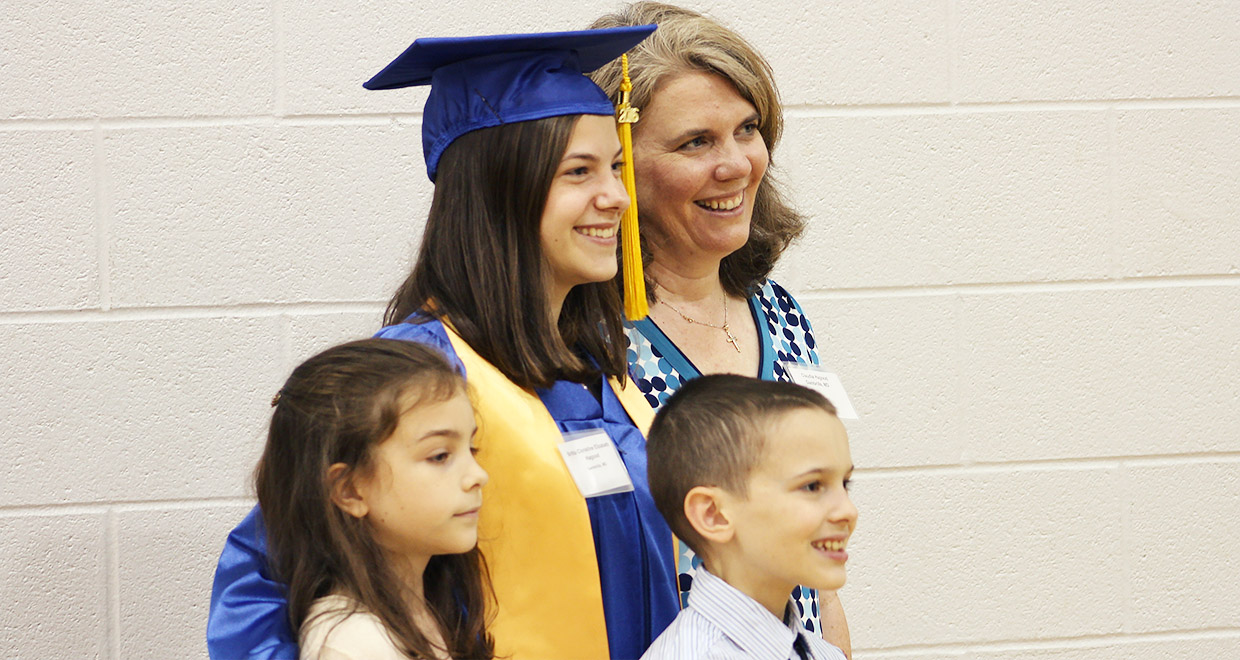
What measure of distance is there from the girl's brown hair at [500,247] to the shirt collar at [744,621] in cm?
34

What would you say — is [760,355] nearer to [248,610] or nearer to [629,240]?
[629,240]

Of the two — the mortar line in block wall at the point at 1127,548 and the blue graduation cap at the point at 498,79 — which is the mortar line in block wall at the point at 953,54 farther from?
the blue graduation cap at the point at 498,79

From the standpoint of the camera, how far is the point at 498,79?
1.40 metres

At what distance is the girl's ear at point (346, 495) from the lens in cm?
125

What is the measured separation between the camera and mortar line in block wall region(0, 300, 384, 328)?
84.9 inches

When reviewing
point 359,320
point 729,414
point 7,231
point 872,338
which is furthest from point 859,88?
point 7,231

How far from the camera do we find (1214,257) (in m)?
2.48

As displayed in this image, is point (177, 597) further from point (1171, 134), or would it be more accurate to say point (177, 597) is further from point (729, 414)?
point (1171, 134)

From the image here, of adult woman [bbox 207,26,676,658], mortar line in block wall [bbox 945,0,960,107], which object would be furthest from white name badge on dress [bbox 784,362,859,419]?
mortar line in block wall [bbox 945,0,960,107]

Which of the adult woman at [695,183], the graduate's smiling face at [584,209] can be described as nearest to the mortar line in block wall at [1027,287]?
the adult woman at [695,183]

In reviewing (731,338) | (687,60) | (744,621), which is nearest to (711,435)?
(744,621)

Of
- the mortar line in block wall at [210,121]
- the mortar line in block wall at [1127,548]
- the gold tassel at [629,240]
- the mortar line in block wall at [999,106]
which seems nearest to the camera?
the gold tassel at [629,240]

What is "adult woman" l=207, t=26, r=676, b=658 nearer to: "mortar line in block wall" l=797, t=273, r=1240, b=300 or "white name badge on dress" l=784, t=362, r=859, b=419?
"white name badge on dress" l=784, t=362, r=859, b=419

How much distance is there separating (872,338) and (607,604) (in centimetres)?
121
